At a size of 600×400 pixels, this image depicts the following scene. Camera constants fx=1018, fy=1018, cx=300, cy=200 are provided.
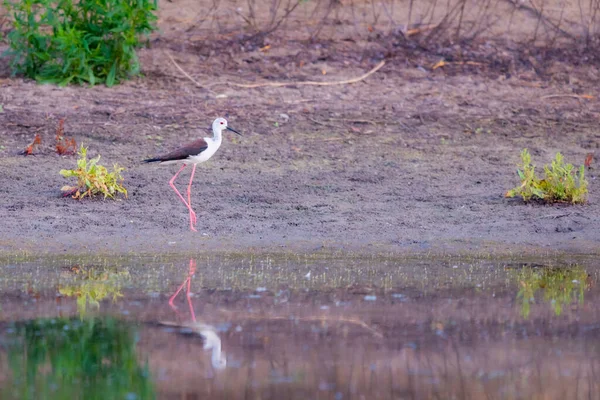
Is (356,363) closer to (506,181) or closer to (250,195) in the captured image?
(250,195)

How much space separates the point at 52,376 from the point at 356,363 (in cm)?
147

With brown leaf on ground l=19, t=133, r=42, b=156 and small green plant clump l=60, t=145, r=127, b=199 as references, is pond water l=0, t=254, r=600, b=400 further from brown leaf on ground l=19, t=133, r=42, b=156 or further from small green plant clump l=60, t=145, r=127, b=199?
brown leaf on ground l=19, t=133, r=42, b=156

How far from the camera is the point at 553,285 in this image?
6703 millimetres

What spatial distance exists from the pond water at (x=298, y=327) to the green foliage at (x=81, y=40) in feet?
12.0

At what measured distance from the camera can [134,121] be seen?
33.2ft

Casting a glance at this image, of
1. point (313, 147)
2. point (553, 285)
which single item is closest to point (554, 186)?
point (553, 285)

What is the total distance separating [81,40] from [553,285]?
5759 millimetres

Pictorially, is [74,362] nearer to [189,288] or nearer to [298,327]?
[298,327]

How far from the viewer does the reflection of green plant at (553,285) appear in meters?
6.25

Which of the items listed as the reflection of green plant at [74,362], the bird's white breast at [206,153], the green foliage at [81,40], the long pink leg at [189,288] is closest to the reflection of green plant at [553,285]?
the long pink leg at [189,288]

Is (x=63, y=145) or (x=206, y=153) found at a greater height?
(x=206, y=153)

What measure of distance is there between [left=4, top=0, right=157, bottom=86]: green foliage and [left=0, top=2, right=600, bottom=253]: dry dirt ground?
8.0 inches

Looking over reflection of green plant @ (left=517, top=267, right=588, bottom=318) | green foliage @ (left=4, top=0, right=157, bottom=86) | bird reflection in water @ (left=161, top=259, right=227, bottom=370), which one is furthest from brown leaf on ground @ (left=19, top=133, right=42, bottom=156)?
reflection of green plant @ (left=517, top=267, right=588, bottom=318)

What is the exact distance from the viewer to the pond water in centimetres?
473
